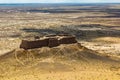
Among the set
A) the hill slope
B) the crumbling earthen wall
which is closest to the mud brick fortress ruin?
the crumbling earthen wall

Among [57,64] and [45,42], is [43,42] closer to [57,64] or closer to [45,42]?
[45,42]

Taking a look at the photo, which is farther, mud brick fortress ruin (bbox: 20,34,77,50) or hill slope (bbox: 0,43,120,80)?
mud brick fortress ruin (bbox: 20,34,77,50)

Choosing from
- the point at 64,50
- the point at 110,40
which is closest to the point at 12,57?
the point at 64,50

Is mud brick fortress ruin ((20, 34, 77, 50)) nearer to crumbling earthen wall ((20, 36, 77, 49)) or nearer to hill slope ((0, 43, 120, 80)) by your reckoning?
crumbling earthen wall ((20, 36, 77, 49))

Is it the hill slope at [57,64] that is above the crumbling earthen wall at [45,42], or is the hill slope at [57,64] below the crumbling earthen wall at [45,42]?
below

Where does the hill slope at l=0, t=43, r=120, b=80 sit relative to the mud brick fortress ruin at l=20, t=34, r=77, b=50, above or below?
below

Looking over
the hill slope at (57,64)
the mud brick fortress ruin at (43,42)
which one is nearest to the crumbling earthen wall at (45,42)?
the mud brick fortress ruin at (43,42)

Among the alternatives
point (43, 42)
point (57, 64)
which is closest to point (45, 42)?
point (43, 42)

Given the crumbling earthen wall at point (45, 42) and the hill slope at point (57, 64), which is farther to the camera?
the crumbling earthen wall at point (45, 42)

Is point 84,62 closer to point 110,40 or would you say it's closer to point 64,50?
point 64,50

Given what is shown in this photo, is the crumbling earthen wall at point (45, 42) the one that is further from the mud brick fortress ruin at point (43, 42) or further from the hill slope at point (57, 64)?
the hill slope at point (57, 64)

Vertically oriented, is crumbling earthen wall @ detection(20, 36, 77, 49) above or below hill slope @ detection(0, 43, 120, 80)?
above
